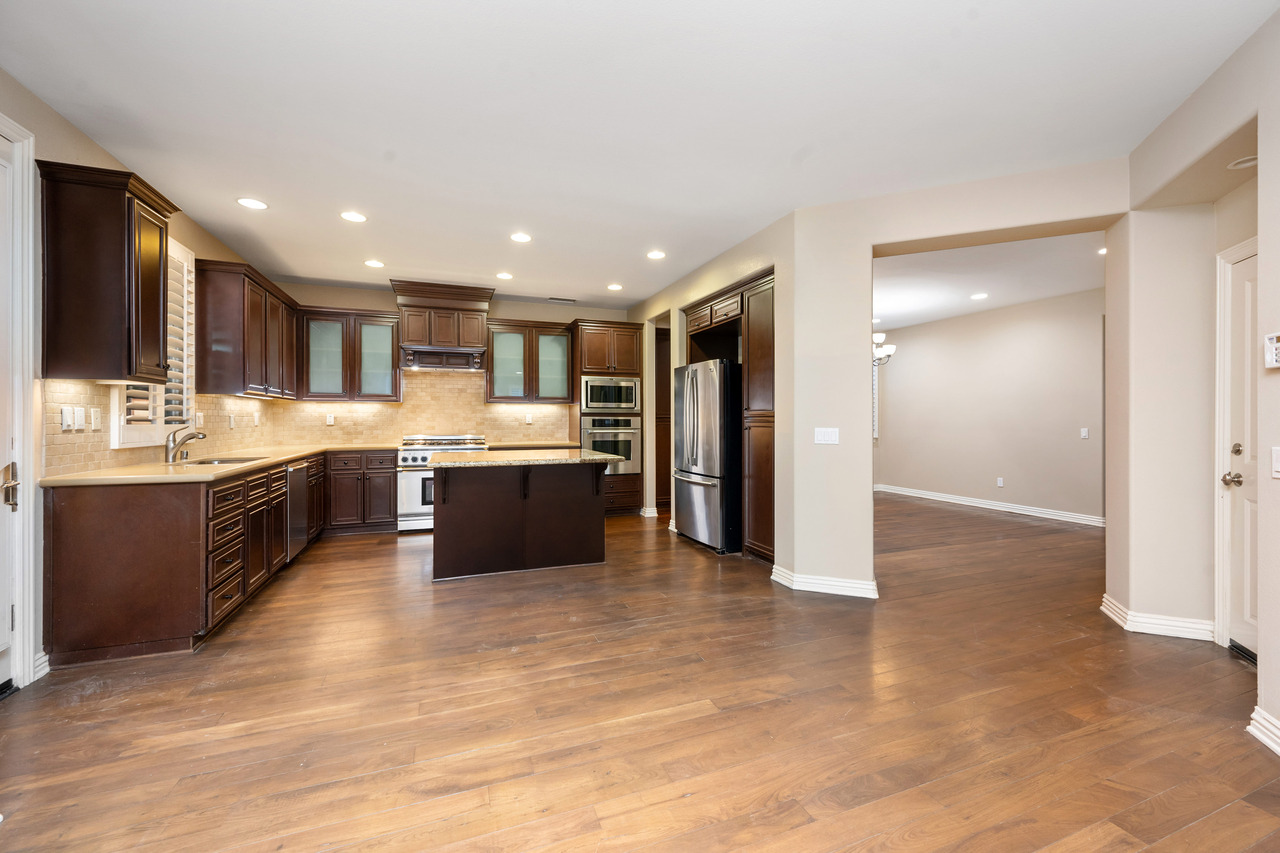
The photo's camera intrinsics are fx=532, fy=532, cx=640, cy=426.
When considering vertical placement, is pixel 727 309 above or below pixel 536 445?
above

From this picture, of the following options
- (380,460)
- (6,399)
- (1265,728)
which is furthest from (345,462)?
(1265,728)

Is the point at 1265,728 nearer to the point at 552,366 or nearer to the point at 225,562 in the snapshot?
the point at 225,562

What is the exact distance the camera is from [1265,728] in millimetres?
1974

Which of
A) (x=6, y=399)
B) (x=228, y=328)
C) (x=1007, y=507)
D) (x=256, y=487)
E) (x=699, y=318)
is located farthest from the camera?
(x=1007, y=507)

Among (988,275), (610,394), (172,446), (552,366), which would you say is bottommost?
(172,446)

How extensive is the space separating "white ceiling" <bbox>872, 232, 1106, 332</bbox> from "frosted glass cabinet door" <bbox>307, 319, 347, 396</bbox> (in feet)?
17.9

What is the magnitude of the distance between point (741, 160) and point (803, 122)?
1.53ft

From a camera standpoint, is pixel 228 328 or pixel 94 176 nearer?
pixel 94 176

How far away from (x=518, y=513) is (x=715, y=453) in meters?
→ 1.82

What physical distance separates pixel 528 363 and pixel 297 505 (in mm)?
2961

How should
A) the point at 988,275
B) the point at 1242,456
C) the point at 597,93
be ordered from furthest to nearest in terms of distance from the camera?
the point at 988,275
the point at 1242,456
the point at 597,93

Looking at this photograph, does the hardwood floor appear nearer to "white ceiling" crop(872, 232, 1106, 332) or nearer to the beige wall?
"white ceiling" crop(872, 232, 1106, 332)

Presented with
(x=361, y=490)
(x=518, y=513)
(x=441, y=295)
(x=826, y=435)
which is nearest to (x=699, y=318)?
(x=826, y=435)

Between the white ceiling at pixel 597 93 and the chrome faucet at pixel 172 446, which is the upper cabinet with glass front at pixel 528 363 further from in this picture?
the chrome faucet at pixel 172 446
